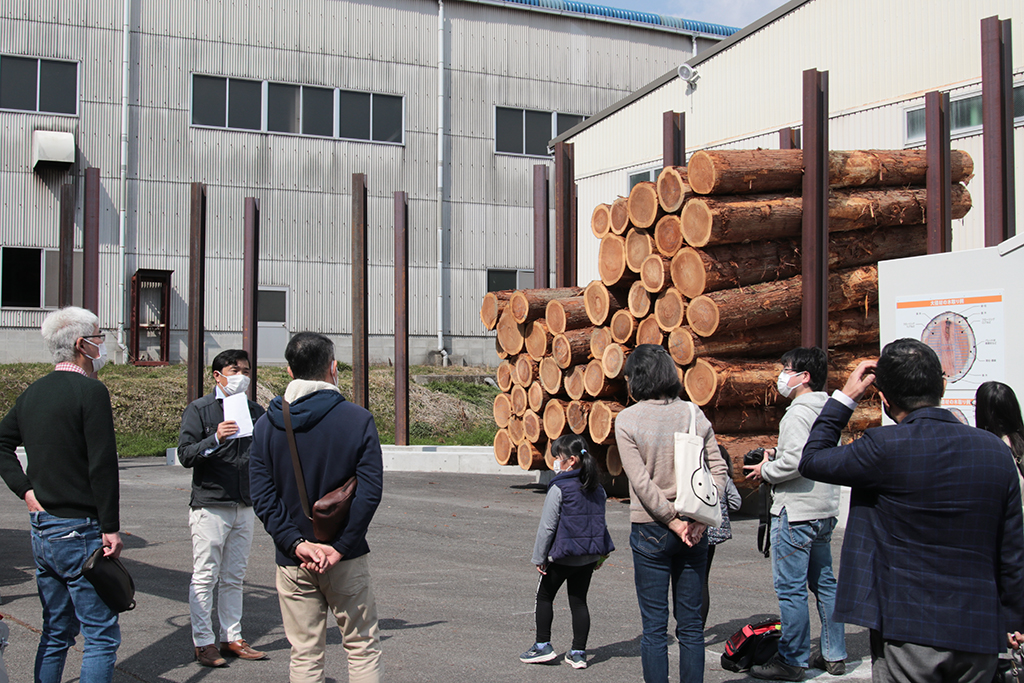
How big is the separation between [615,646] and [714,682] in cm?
85

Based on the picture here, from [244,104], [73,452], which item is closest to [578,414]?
[73,452]

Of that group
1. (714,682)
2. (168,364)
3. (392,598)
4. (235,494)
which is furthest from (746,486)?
(168,364)

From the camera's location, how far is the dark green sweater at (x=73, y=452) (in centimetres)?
415

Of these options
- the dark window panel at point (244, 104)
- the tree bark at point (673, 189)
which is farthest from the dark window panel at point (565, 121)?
the tree bark at point (673, 189)

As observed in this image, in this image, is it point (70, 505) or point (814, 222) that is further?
point (814, 222)

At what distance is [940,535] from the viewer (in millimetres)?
3059

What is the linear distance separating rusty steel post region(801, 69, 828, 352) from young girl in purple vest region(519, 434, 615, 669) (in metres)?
5.40

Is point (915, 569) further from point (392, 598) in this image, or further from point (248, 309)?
point (248, 309)

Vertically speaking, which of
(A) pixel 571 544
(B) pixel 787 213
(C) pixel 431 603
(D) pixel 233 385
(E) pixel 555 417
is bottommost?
(C) pixel 431 603

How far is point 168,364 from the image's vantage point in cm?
2442

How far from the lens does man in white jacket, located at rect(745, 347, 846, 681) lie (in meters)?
5.37

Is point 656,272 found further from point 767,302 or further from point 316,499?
point 316,499

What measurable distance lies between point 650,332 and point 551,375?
2.06 metres

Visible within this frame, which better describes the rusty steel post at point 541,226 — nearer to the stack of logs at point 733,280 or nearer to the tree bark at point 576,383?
the stack of logs at point 733,280
